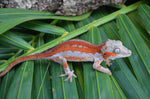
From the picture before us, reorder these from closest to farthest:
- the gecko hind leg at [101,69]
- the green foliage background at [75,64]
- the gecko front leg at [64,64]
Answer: the green foliage background at [75,64] < the gecko hind leg at [101,69] < the gecko front leg at [64,64]

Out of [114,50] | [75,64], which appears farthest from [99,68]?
[75,64]

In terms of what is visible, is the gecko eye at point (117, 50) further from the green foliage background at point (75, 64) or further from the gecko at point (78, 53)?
the green foliage background at point (75, 64)

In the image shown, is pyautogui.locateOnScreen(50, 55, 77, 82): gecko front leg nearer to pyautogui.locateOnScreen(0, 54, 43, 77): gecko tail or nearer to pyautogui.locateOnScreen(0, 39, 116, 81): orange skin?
pyautogui.locateOnScreen(0, 39, 116, 81): orange skin

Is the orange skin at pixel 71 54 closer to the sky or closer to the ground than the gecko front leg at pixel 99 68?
closer to the sky

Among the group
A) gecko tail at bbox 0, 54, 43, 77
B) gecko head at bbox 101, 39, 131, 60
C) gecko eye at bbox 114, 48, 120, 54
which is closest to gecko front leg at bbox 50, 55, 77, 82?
gecko tail at bbox 0, 54, 43, 77

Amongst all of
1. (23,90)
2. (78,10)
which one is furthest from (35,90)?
(78,10)

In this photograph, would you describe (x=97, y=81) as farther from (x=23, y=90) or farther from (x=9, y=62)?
(x=9, y=62)

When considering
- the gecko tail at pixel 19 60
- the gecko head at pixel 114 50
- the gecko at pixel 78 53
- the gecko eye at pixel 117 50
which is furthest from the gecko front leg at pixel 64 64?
the gecko eye at pixel 117 50

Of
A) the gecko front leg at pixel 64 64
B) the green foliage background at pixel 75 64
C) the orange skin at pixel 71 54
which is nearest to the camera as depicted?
the green foliage background at pixel 75 64

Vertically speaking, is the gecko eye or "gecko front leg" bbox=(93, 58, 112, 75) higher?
the gecko eye
